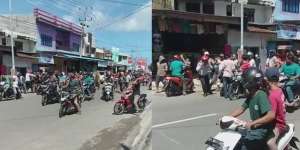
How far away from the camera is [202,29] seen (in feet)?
12.3

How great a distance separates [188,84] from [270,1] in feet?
3.02

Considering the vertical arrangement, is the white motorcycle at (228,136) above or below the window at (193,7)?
below

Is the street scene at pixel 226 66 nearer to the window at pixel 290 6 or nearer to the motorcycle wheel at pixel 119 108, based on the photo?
the window at pixel 290 6

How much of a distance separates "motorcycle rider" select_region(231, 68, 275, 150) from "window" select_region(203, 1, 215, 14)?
1.71ft

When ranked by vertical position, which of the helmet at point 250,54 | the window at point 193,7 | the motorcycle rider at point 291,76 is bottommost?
the motorcycle rider at point 291,76

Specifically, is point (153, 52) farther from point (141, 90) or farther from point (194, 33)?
point (141, 90)

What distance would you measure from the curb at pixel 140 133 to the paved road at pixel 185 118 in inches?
2.2

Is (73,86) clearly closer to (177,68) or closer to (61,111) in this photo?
(61,111)

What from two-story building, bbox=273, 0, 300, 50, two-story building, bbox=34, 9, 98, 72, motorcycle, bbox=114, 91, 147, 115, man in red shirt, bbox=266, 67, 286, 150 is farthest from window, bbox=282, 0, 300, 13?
motorcycle, bbox=114, 91, 147, 115

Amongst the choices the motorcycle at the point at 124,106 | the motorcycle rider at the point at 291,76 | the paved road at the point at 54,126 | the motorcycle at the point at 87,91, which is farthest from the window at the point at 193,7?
the paved road at the point at 54,126

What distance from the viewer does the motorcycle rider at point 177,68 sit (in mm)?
3703

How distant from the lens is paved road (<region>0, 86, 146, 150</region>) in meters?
7.23

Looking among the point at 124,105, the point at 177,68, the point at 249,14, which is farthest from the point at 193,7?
the point at 124,105

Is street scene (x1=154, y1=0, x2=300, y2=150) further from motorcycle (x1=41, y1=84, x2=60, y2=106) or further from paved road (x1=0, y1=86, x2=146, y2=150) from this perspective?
paved road (x1=0, y1=86, x2=146, y2=150)
